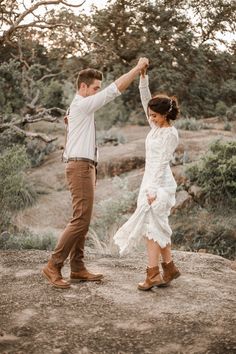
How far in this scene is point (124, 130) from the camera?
50.9ft

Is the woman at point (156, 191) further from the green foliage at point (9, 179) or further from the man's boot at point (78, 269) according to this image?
the green foliage at point (9, 179)

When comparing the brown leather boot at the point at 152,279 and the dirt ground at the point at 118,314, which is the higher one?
the brown leather boot at the point at 152,279

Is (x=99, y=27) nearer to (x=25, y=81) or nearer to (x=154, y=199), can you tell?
(x=25, y=81)

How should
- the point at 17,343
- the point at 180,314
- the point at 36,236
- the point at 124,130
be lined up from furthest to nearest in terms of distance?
the point at 124,130
the point at 36,236
the point at 180,314
the point at 17,343

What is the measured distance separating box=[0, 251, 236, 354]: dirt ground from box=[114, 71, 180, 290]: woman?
38 centimetres

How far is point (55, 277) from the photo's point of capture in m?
4.86

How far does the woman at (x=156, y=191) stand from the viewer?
4648mm

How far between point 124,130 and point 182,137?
3164 millimetres

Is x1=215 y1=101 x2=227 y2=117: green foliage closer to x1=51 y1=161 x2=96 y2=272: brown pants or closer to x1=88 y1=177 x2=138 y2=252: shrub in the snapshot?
x1=88 y1=177 x2=138 y2=252: shrub

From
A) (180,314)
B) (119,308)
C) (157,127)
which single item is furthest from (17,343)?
(157,127)

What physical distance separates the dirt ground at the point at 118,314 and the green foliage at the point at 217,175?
9.23 ft

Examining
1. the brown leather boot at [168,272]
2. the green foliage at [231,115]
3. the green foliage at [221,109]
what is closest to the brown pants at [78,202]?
the brown leather boot at [168,272]

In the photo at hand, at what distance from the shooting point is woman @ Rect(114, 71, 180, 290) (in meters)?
4.65

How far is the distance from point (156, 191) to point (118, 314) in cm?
114
